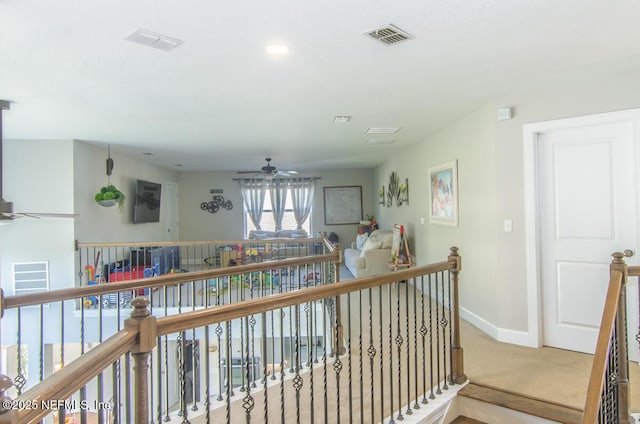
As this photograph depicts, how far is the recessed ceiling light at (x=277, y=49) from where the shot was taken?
2.36 metres

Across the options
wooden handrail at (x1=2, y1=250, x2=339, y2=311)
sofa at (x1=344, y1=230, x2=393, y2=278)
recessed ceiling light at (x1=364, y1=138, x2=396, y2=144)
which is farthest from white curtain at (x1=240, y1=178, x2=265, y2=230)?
wooden handrail at (x1=2, y1=250, x2=339, y2=311)

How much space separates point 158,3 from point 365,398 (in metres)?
2.79

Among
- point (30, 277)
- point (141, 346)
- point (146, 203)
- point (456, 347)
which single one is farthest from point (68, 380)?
point (146, 203)

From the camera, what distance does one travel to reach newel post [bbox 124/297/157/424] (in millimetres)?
1241

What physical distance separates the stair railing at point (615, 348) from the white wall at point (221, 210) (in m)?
7.86

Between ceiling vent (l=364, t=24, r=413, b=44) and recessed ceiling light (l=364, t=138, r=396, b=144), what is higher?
recessed ceiling light (l=364, t=138, r=396, b=144)

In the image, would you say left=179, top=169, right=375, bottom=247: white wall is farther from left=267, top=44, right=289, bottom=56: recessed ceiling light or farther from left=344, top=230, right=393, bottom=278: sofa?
left=267, top=44, right=289, bottom=56: recessed ceiling light

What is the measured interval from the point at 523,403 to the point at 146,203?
6615 mm

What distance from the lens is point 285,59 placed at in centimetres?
257

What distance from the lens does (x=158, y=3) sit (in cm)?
187

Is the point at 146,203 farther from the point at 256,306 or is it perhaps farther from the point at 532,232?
the point at 532,232

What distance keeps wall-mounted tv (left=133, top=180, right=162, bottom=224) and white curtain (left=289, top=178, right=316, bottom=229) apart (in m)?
3.39

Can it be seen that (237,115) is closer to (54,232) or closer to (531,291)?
(54,232)

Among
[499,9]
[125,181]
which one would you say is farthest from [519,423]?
[125,181]
